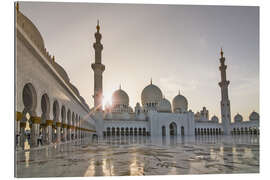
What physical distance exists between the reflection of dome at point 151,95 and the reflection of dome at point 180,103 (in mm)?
3910

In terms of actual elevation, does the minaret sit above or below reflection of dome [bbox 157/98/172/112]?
above

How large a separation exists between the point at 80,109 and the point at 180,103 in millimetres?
22869

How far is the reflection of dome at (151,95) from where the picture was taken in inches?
1278

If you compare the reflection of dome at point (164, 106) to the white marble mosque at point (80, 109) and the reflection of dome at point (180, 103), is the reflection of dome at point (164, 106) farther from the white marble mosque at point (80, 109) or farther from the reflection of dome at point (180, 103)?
the reflection of dome at point (180, 103)

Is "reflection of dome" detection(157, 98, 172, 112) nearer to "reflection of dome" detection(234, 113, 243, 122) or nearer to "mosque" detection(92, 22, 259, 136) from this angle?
"mosque" detection(92, 22, 259, 136)

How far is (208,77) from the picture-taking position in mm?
9672

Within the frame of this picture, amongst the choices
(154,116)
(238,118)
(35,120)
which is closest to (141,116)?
(154,116)

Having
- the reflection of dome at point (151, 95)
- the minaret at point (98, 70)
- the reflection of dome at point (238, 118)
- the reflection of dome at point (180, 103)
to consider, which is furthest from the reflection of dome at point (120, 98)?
the reflection of dome at point (238, 118)

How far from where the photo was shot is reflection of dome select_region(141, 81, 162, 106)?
107 ft

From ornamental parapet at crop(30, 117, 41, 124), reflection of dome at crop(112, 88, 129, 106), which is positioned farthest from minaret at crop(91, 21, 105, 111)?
ornamental parapet at crop(30, 117, 41, 124)

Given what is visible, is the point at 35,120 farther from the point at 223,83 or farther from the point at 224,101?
the point at 224,101

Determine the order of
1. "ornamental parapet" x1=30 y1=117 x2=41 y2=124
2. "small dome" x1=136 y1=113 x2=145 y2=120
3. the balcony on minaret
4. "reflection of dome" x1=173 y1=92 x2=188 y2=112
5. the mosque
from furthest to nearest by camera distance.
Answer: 1. "reflection of dome" x1=173 y1=92 x2=188 y2=112
2. the balcony on minaret
3. "small dome" x1=136 y1=113 x2=145 y2=120
4. the mosque
5. "ornamental parapet" x1=30 y1=117 x2=41 y2=124

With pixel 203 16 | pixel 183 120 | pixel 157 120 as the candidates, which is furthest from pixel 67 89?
pixel 183 120

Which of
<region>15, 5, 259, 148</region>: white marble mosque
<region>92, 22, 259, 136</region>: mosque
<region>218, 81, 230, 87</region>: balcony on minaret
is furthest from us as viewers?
<region>218, 81, 230, 87</region>: balcony on minaret
